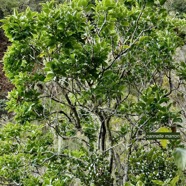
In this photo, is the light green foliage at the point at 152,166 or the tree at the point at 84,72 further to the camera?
the light green foliage at the point at 152,166

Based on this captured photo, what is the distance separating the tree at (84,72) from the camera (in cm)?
172

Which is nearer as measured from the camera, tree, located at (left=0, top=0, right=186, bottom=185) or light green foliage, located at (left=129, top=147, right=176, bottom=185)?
tree, located at (left=0, top=0, right=186, bottom=185)

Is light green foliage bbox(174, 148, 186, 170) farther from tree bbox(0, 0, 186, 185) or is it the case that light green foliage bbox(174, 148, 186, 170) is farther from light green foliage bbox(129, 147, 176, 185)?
light green foliage bbox(129, 147, 176, 185)

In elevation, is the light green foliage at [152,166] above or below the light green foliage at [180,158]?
above

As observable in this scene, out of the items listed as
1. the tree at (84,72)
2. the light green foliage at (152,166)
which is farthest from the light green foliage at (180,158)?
the light green foliage at (152,166)

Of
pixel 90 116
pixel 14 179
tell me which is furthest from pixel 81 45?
pixel 14 179

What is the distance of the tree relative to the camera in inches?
67.7

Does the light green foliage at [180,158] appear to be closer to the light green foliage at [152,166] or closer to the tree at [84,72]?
the tree at [84,72]

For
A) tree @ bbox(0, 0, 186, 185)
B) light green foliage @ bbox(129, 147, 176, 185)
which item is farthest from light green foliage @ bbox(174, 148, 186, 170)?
light green foliage @ bbox(129, 147, 176, 185)

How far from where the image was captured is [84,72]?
179 centimetres


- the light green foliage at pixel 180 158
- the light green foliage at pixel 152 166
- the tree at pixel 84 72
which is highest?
the tree at pixel 84 72

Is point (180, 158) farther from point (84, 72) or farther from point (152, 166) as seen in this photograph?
point (152, 166)

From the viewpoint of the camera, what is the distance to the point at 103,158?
211 cm

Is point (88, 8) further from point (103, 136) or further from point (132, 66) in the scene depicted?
point (103, 136)
